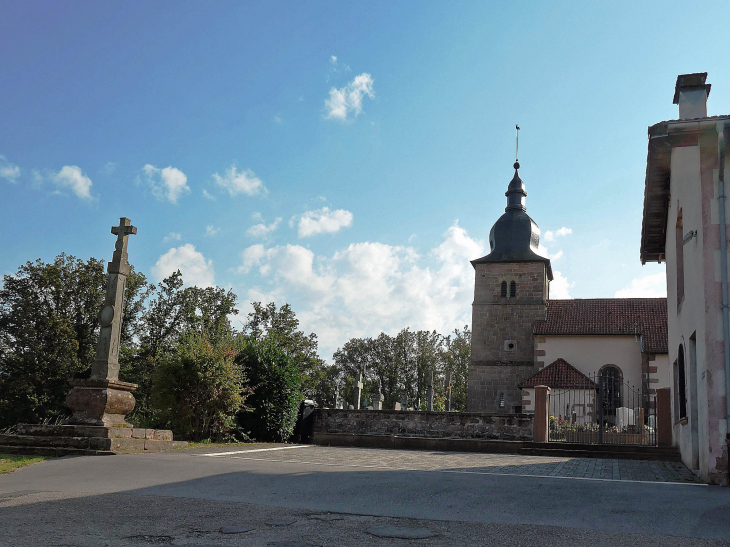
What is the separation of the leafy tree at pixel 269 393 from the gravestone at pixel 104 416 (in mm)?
4796

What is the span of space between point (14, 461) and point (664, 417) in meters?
14.8

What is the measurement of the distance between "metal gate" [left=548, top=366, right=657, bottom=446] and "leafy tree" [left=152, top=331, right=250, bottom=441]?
9.19m

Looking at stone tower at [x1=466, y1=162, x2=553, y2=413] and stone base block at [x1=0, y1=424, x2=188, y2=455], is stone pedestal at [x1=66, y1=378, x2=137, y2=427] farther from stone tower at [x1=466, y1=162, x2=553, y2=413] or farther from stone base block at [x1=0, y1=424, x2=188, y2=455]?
stone tower at [x1=466, y1=162, x2=553, y2=413]

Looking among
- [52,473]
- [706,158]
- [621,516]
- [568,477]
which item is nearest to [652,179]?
[706,158]

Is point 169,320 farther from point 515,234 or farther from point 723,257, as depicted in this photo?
point 723,257

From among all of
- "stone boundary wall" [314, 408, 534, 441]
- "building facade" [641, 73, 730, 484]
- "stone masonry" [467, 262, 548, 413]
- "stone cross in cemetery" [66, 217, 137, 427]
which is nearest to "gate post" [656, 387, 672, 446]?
"building facade" [641, 73, 730, 484]

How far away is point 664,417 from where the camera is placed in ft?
55.0

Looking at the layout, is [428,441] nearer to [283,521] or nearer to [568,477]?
[568,477]

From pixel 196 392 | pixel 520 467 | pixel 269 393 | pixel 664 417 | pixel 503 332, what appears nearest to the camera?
pixel 520 467

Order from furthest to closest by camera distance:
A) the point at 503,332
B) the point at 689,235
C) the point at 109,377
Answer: the point at 503,332
the point at 109,377
the point at 689,235

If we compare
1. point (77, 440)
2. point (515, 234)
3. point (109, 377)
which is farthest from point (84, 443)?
point (515, 234)

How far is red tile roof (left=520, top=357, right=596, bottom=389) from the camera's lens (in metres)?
33.6

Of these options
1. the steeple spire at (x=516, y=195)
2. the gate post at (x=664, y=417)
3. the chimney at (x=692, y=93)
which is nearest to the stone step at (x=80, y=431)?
the gate post at (x=664, y=417)

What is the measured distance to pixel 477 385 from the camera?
38.8 m
